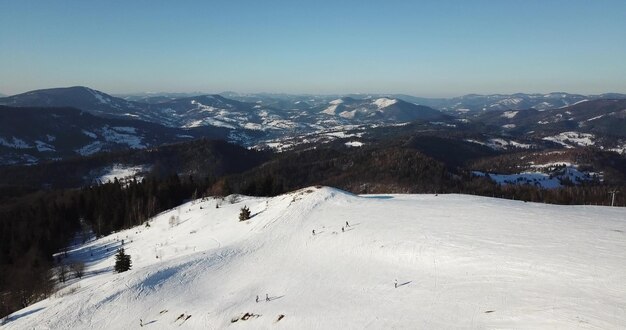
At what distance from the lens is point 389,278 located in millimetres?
29844

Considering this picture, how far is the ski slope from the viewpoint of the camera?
21672 millimetres

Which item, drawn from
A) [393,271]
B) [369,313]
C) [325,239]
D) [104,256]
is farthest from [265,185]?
[369,313]

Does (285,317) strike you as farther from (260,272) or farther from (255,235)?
(255,235)

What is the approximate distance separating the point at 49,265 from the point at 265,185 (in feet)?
162

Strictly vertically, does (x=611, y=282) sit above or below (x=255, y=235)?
above

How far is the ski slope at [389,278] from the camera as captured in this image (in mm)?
21672

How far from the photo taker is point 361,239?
1576 inches

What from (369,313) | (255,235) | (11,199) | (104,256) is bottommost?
(11,199)

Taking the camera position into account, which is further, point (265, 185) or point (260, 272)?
point (265, 185)

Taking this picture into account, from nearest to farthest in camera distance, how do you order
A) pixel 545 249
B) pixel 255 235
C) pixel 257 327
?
pixel 257 327 → pixel 545 249 → pixel 255 235

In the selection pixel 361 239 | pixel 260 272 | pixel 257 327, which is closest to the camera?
pixel 257 327

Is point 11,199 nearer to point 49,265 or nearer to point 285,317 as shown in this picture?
point 49,265

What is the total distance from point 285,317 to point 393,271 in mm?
10225

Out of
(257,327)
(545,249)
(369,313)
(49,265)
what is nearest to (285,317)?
(257,327)
